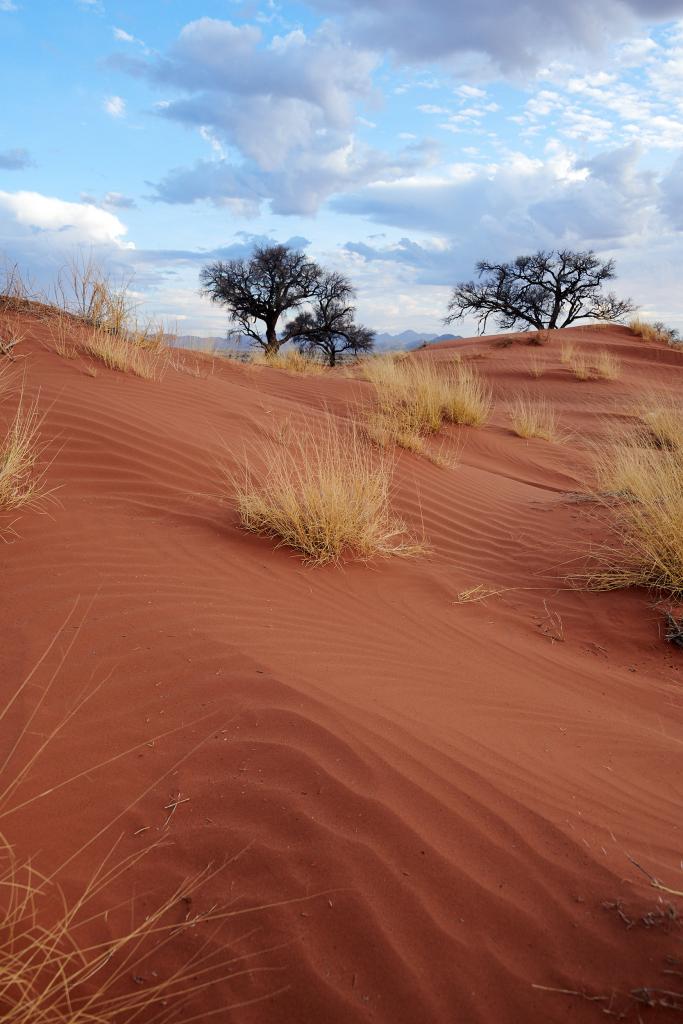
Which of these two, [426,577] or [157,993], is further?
[426,577]

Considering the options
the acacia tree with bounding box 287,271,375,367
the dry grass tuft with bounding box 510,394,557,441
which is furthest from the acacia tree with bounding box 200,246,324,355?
the dry grass tuft with bounding box 510,394,557,441

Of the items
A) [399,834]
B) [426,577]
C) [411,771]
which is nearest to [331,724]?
[411,771]

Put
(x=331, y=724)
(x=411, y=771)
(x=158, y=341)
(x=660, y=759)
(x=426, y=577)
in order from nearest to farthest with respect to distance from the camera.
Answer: (x=411, y=771) < (x=331, y=724) < (x=660, y=759) < (x=426, y=577) < (x=158, y=341)

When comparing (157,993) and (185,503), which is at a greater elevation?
(185,503)

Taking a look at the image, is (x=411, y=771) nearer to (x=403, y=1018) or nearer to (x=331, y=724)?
(x=331, y=724)

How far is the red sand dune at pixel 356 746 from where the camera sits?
1750 millimetres

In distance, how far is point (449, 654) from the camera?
3.43m

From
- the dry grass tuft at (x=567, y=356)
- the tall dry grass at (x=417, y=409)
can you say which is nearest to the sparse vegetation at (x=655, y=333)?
the dry grass tuft at (x=567, y=356)

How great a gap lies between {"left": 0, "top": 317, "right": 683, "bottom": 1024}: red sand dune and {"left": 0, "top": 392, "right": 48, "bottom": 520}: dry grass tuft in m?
0.14

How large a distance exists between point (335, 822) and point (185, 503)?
9.83 feet

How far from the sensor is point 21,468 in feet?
14.6

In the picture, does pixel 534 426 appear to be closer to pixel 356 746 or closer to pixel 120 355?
pixel 120 355

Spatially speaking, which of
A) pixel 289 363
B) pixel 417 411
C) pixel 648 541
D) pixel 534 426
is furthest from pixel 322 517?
pixel 289 363

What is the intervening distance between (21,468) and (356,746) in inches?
124
